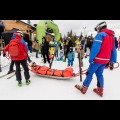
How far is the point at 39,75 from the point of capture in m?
5.32

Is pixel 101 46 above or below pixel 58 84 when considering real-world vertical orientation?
above

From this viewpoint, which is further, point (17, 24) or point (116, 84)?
point (17, 24)

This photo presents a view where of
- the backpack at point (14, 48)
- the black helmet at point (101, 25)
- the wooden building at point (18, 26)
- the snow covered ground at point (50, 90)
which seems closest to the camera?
the black helmet at point (101, 25)

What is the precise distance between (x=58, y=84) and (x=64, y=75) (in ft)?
1.41

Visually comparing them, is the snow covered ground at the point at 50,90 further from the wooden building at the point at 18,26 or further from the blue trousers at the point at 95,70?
the wooden building at the point at 18,26

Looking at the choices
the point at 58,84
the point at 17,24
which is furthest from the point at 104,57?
the point at 17,24

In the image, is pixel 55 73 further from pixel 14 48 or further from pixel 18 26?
pixel 18 26

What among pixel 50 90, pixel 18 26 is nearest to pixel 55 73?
pixel 50 90

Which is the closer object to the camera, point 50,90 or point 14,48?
point 14,48

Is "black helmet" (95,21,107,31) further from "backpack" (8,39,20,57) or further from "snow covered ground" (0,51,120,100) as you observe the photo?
"backpack" (8,39,20,57)

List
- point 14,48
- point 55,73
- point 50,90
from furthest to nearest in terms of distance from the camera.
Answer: point 55,73 < point 50,90 < point 14,48

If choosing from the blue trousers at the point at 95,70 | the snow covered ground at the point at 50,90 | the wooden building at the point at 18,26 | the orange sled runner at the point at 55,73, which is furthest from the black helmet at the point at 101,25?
the wooden building at the point at 18,26
